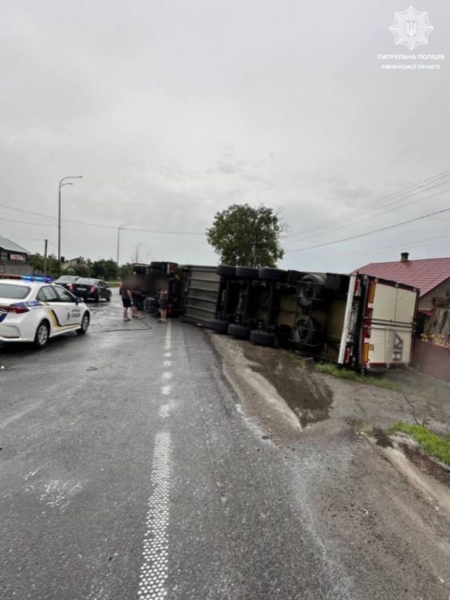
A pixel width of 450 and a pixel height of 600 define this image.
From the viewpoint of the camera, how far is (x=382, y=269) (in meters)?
26.4

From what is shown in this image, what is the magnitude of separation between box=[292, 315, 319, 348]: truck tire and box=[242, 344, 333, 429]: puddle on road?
50 cm

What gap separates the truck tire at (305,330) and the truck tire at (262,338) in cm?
92

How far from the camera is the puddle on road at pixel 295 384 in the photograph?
5.03 meters

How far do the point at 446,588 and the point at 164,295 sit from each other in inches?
514

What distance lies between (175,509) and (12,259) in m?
51.0

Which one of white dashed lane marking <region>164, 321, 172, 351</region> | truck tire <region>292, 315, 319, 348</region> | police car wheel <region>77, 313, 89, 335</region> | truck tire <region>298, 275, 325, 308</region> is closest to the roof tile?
white dashed lane marking <region>164, 321, 172, 351</region>

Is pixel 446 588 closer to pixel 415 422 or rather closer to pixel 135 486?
pixel 135 486

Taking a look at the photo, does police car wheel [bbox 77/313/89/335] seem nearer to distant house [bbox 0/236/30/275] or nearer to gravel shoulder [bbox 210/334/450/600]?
gravel shoulder [bbox 210/334/450/600]

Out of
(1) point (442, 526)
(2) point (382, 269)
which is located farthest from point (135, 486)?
(2) point (382, 269)

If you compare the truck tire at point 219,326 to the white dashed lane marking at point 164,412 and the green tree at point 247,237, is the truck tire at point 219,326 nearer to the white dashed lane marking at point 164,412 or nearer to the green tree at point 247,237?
the white dashed lane marking at point 164,412

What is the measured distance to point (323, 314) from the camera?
8742 millimetres

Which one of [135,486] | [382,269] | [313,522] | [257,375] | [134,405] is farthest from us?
[382,269]

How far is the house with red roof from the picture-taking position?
67.3 feet

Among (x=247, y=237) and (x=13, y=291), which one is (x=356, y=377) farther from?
(x=247, y=237)
